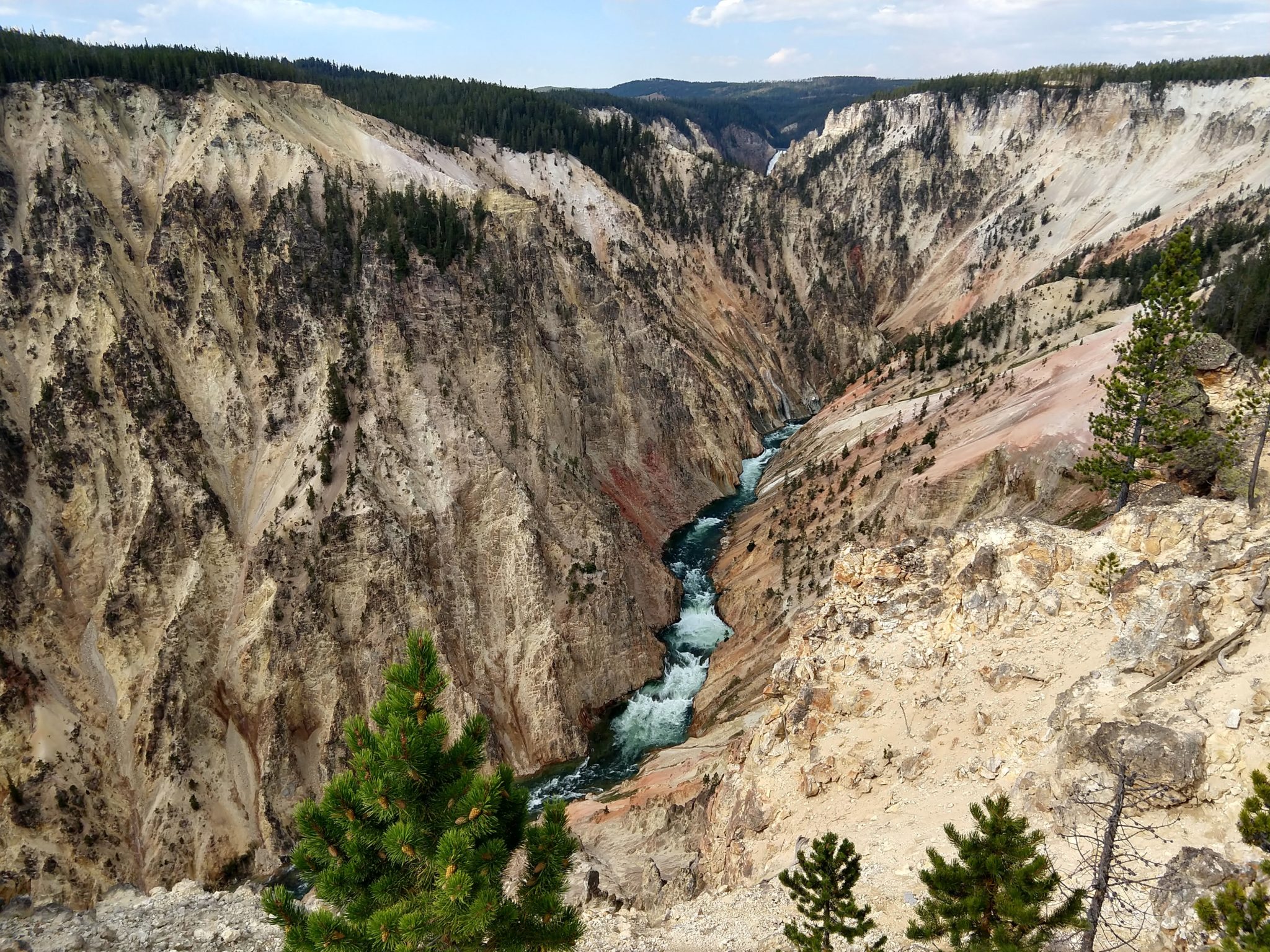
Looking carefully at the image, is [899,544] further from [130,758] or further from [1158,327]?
[130,758]

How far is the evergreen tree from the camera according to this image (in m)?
5.12

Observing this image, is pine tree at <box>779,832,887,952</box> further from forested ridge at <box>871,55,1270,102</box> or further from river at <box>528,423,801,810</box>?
forested ridge at <box>871,55,1270,102</box>

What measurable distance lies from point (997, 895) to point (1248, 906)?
247 centimetres

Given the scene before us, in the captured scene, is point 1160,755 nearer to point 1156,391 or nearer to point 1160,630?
point 1160,630

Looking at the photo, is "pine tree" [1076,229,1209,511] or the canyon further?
"pine tree" [1076,229,1209,511]

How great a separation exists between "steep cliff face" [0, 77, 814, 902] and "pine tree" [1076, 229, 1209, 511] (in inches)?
828

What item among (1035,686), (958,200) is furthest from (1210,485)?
(958,200)

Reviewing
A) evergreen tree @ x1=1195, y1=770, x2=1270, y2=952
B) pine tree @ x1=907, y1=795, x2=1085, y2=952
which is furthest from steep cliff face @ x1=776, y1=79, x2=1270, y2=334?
evergreen tree @ x1=1195, y1=770, x2=1270, y2=952

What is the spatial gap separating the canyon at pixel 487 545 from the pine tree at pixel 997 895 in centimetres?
195

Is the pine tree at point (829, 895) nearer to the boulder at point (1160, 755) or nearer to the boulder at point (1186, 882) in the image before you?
the boulder at point (1186, 882)

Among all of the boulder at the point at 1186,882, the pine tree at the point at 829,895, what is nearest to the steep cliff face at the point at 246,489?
the pine tree at the point at 829,895

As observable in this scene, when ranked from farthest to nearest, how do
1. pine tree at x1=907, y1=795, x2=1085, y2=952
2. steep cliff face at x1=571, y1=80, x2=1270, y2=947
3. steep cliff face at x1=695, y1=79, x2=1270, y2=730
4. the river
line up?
steep cliff face at x1=695, y1=79, x2=1270, y2=730 < the river < steep cliff face at x1=571, y1=80, x2=1270, y2=947 < pine tree at x1=907, y1=795, x2=1085, y2=952

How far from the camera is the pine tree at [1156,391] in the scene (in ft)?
59.2

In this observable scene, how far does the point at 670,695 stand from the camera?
33.3 metres
